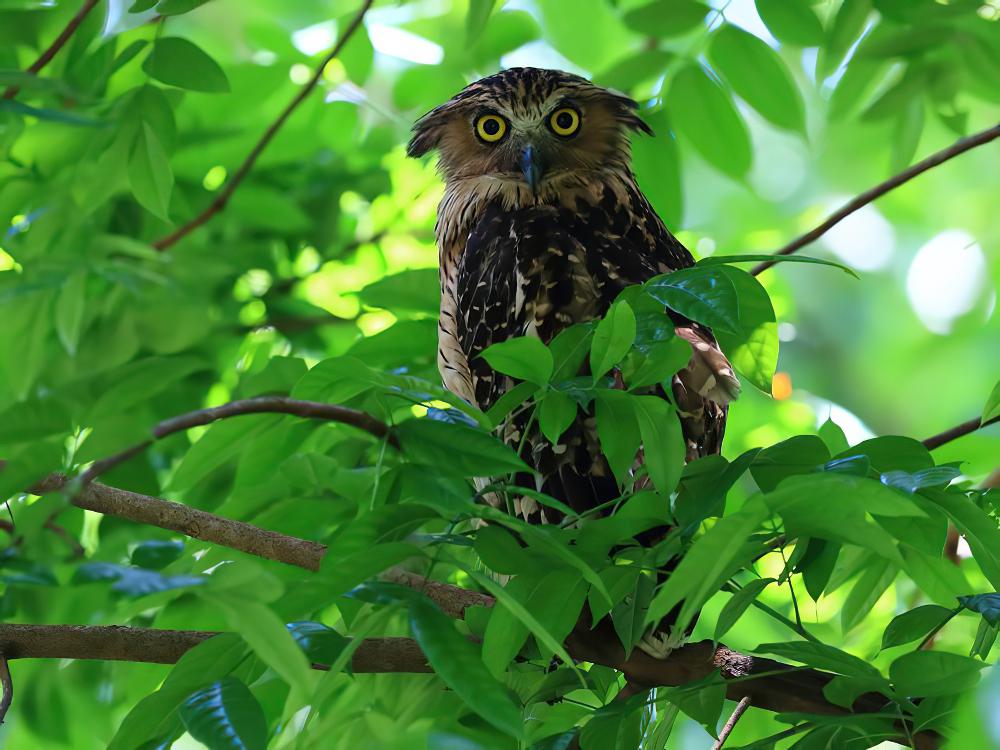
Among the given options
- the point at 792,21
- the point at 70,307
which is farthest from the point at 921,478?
the point at 70,307

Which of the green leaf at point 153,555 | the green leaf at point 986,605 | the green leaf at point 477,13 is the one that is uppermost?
the green leaf at point 477,13

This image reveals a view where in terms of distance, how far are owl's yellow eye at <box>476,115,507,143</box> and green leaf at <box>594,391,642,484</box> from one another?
1001 millimetres

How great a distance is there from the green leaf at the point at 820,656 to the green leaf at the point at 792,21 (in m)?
0.84

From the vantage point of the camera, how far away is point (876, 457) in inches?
33.5

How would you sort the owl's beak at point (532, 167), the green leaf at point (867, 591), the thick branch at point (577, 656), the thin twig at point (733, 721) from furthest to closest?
the owl's beak at point (532, 167), the green leaf at point (867, 591), the thin twig at point (733, 721), the thick branch at point (577, 656)

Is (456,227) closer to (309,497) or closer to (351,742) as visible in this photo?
(309,497)

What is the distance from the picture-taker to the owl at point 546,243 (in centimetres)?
128

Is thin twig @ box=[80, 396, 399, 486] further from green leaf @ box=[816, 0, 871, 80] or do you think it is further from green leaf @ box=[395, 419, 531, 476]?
green leaf @ box=[816, 0, 871, 80]

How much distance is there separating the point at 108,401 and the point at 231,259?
1074 millimetres

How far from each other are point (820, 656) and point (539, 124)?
1143 millimetres

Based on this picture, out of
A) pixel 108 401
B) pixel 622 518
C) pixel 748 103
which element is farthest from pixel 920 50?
pixel 108 401

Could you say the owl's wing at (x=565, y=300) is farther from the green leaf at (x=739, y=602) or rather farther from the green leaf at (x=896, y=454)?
the green leaf at (x=739, y=602)

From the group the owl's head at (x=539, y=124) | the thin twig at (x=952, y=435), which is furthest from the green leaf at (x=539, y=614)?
the owl's head at (x=539, y=124)

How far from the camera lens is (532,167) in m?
1.60
